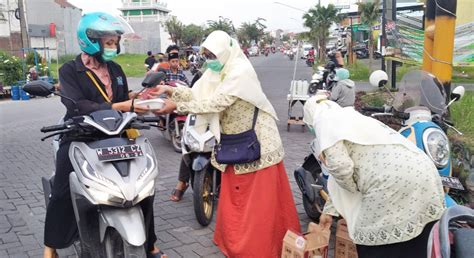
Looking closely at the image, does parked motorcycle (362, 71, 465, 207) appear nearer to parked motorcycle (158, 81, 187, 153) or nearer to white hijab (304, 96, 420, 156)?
white hijab (304, 96, 420, 156)

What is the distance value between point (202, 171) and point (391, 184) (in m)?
2.11

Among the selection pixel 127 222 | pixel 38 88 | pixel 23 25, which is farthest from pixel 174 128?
pixel 23 25

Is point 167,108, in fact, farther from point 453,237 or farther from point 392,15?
point 392,15

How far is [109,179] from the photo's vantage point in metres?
2.35

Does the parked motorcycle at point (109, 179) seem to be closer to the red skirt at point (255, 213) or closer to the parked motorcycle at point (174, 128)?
the red skirt at point (255, 213)

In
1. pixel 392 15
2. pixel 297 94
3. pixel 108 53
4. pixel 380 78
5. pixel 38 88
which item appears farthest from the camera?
pixel 392 15

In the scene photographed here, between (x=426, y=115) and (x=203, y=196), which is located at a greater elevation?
(x=426, y=115)

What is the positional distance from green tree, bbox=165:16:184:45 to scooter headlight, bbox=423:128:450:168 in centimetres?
5648

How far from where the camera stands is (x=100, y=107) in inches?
107

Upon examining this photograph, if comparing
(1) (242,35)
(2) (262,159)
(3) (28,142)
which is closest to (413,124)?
(2) (262,159)

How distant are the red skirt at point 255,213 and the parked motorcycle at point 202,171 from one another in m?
0.46

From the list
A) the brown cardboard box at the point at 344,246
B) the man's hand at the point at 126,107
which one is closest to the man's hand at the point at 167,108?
the man's hand at the point at 126,107

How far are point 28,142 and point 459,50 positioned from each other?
7814 mm

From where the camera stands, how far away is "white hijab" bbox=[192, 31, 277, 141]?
315 cm
